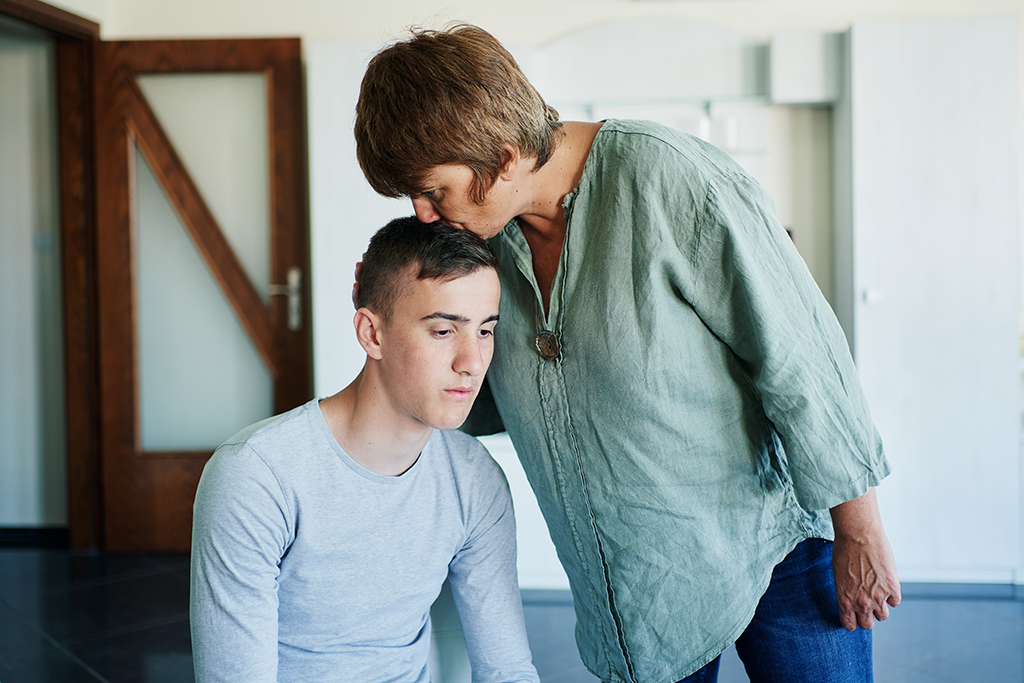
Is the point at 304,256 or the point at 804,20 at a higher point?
the point at 804,20

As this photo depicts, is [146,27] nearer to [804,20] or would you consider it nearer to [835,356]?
[804,20]

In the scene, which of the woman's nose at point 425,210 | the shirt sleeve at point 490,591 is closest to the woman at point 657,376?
the woman's nose at point 425,210

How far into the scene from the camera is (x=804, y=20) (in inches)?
135

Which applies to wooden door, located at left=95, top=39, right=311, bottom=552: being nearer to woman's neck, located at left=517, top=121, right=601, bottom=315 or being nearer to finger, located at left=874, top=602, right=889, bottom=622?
woman's neck, located at left=517, top=121, right=601, bottom=315

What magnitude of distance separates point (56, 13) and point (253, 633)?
339 centimetres

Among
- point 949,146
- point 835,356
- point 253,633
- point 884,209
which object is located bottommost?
point 253,633

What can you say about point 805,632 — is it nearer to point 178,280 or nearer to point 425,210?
point 425,210

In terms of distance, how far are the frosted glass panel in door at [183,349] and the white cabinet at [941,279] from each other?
269 centimetres

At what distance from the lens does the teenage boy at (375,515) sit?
1.06m

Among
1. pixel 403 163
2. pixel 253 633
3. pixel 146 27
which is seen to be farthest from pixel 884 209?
pixel 146 27

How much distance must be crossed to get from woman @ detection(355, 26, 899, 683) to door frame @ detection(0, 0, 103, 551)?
3.25 meters

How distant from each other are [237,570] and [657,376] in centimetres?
59

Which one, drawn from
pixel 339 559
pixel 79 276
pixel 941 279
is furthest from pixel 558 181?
pixel 79 276

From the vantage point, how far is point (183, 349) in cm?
383
